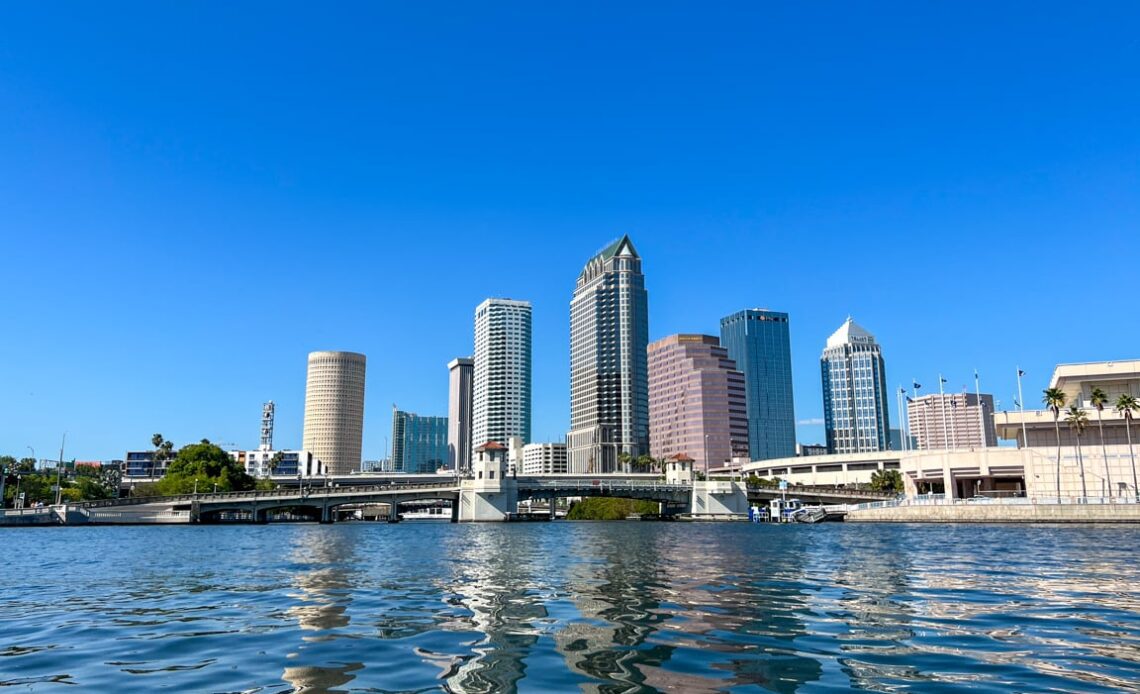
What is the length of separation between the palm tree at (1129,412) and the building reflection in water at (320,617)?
119285 millimetres

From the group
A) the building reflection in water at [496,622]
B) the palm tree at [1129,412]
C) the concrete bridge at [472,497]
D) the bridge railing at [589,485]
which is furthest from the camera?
the bridge railing at [589,485]

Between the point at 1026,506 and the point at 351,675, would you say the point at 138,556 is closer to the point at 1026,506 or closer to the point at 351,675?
the point at 351,675

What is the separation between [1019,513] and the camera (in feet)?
335

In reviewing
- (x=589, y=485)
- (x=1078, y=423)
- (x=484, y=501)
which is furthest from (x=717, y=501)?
(x=1078, y=423)

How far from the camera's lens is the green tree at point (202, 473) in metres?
164

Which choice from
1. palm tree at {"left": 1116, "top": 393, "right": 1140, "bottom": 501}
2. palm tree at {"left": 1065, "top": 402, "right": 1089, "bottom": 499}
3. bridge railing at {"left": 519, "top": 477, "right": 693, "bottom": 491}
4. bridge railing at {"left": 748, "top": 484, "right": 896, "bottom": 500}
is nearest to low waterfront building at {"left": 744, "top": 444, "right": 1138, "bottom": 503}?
palm tree at {"left": 1065, "top": 402, "right": 1089, "bottom": 499}

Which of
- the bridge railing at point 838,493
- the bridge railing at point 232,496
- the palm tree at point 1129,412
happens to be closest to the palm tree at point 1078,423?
the palm tree at point 1129,412

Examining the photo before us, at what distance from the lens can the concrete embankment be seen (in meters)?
95.8

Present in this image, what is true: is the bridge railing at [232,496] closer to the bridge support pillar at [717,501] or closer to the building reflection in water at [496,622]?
the bridge support pillar at [717,501]

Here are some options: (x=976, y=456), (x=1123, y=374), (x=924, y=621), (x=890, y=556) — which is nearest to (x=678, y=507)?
(x=976, y=456)

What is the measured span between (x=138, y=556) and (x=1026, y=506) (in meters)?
103

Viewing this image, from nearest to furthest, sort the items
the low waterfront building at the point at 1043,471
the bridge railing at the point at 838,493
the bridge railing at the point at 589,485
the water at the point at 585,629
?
the water at the point at 585,629
the low waterfront building at the point at 1043,471
the bridge railing at the point at 589,485
the bridge railing at the point at 838,493

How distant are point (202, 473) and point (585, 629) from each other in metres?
173

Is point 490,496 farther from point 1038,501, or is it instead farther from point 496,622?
point 496,622
